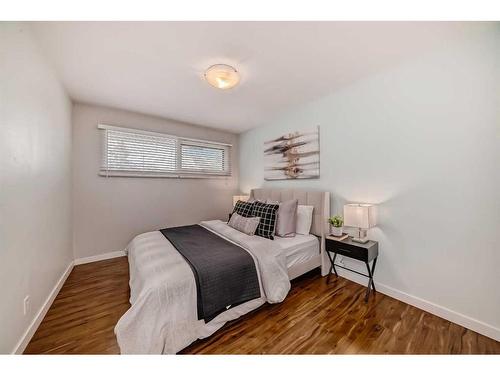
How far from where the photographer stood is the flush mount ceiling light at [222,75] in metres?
1.81

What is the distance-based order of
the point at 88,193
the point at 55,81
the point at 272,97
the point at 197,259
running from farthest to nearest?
the point at 88,193, the point at 272,97, the point at 55,81, the point at 197,259

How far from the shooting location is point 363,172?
2.23m

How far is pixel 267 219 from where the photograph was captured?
2396mm

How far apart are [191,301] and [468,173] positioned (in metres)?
2.44

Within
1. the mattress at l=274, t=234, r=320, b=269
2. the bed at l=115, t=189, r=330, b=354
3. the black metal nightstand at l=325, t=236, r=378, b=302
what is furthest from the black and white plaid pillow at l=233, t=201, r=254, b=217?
the black metal nightstand at l=325, t=236, r=378, b=302

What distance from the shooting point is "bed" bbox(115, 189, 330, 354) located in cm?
122

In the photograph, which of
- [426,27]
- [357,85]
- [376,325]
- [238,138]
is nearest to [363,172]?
[357,85]

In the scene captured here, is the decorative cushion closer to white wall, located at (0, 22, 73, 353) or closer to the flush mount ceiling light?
the flush mount ceiling light

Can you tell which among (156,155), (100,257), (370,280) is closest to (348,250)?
(370,280)

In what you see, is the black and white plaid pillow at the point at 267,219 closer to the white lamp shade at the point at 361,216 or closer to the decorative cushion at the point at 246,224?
the decorative cushion at the point at 246,224

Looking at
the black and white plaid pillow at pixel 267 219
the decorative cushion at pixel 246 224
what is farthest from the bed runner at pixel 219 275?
the black and white plaid pillow at pixel 267 219

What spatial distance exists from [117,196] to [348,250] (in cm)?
339

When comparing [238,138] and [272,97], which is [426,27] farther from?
[238,138]

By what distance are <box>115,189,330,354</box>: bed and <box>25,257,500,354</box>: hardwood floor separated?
0.41ft
